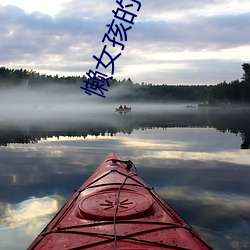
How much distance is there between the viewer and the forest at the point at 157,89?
9925cm

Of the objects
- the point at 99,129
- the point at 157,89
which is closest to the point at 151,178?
the point at 99,129

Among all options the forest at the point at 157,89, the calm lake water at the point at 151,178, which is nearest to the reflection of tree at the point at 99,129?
the calm lake water at the point at 151,178

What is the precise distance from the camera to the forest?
9925cm

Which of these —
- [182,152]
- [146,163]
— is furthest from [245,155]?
[146,163]

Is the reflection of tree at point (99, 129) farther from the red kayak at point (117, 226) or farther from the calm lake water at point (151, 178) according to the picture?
the red kayak at point (117, 226)

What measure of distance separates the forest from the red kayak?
97.6 metres

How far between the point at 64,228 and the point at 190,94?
176179 millimetres

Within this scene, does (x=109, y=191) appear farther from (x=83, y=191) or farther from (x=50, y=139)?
(x=50, y=139)

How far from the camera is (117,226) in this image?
4598 mm

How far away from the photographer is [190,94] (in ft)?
577

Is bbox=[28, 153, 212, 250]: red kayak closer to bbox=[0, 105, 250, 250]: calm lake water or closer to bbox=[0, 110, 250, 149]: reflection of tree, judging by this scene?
bbox=[0, 105, 250, 250]: calm lake water

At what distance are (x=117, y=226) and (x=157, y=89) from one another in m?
175

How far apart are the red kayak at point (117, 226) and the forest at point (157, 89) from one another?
9764cm

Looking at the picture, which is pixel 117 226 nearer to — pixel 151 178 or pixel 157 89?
pixel 151 178
